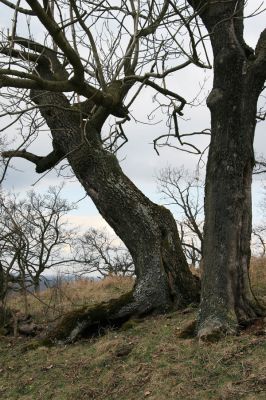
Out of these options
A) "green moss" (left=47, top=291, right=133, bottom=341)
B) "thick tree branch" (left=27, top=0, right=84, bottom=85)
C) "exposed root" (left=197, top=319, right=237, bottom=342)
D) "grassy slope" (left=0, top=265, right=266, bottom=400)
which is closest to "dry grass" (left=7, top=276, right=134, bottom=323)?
"green moss" (left=47, top=291, right=133, bottom=341)

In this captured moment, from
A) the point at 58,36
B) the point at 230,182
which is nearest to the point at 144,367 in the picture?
the point at 230,182

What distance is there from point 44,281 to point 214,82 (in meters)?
6.79

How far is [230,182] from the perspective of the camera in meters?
5.80

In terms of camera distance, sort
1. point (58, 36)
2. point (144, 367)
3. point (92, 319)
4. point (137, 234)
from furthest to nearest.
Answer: point (137, 234) < point (92, 319) < point (144, 367) < point (58, 36)

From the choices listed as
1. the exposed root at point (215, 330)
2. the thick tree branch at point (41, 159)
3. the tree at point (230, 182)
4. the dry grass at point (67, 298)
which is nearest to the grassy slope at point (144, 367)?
the exposed root at point (215, 330)

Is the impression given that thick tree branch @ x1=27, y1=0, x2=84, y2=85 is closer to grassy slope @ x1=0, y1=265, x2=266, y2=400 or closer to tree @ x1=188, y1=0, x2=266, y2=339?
tree @ x1=188, y1=0, x2=266, y2=339

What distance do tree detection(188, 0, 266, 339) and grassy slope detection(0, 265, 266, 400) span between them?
43 centimetres

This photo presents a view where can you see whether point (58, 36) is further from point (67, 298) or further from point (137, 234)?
point (67, 298)

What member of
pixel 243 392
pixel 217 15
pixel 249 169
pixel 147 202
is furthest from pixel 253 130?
pixel 243 392

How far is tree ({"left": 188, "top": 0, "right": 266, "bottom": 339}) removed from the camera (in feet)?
18.5

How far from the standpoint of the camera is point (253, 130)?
6.11 meters

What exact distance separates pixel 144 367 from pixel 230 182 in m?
2.35

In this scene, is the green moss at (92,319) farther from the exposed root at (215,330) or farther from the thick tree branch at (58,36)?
the thick tree branch at (58,36)

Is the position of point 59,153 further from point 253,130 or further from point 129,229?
point 253,130
